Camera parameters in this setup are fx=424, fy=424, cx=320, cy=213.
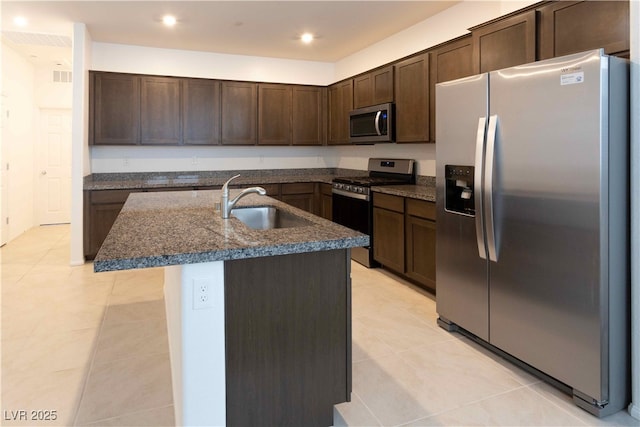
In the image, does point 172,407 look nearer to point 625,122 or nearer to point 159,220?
point 159,220

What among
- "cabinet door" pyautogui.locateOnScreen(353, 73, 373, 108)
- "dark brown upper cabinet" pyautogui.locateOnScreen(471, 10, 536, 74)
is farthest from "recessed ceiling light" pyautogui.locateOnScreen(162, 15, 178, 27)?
"dark brown upper cabinet" pyautogui.locateOnScreen(471, 10, 536, 74)

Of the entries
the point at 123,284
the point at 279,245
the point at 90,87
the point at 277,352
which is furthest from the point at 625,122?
the point at 90,87

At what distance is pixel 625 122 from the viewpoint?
1997 mm

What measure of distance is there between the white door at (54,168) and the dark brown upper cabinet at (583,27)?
7482 mm

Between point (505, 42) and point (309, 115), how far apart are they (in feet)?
11.6

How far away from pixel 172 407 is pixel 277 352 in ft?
2.50

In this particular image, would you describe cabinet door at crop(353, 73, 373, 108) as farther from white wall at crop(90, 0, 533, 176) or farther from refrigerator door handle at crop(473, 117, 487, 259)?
refrigerator door handle at crop(473, 117, 487, 259)

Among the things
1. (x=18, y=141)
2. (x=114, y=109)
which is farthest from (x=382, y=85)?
(x=18, y=141)

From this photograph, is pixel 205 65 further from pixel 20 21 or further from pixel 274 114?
pixel 20 21

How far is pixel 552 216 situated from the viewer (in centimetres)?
213

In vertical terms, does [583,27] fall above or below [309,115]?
below

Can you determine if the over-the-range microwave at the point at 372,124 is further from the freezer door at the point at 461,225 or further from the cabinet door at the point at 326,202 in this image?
the freezer door at the point at 461,225

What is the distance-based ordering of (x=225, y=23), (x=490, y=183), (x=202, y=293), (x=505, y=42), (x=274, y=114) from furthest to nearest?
(x=274, y=114) < (x=225, y=23) < (x=505, y=42) < (x=490, y=183) < (x=202, y=293)

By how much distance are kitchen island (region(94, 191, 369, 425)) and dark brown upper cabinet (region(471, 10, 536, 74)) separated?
1877mm
